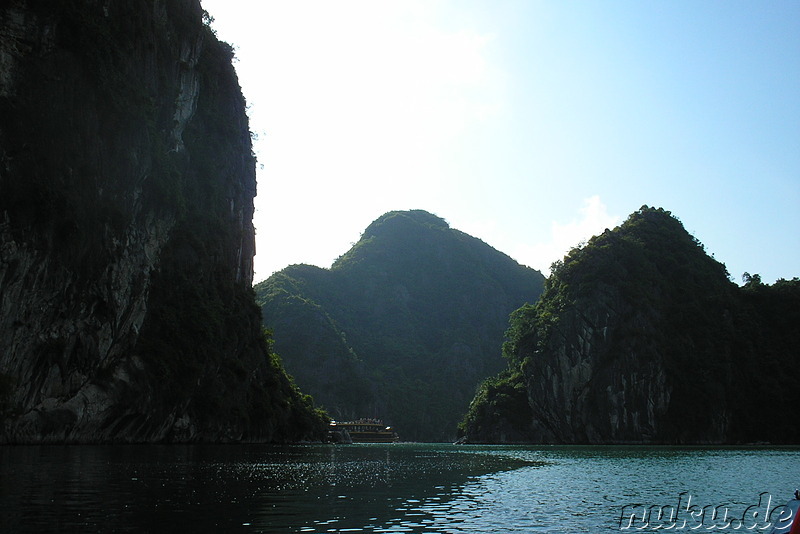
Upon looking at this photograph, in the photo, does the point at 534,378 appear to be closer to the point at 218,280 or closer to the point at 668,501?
the point at 218,280

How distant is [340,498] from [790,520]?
1400 centimetres

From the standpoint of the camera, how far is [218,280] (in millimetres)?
78688

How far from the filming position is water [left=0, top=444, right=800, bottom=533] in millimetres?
16031

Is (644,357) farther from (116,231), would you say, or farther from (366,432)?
(116,231)

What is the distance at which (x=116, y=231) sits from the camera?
49781mm

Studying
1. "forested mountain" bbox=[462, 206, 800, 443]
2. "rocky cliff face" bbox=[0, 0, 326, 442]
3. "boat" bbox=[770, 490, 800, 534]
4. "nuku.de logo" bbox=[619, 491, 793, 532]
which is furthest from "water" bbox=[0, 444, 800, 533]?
"forested mountain" bbox=[462, 206, 800, 443]

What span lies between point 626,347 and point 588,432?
16.3 metres

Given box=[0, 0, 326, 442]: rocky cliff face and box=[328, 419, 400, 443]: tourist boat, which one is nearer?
box=[0, 0, 326, 442]: rocky cliff face

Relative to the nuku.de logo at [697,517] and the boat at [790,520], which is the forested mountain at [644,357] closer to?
the nuku.de logo at [697,517]

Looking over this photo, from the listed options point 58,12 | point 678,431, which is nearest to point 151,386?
point 58,12

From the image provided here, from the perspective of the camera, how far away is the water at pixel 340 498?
1603cm

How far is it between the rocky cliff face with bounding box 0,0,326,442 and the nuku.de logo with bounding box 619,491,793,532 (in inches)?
1329

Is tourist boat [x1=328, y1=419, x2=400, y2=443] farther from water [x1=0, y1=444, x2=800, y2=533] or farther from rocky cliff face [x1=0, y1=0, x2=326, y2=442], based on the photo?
water [x1=0, y1=444, x2=800, y2=533]

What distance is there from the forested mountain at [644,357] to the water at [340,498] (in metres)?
84.2
